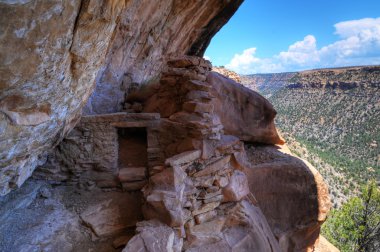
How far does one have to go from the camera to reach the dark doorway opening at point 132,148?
5.50m

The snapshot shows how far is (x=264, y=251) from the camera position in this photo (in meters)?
4.52

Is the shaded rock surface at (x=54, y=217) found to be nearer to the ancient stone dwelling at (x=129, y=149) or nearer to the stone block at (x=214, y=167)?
the ancient stone dwelling at (x=129, y=149)

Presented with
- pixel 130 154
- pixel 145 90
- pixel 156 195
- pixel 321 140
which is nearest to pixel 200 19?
pixel 145 90

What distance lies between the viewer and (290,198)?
249 inches

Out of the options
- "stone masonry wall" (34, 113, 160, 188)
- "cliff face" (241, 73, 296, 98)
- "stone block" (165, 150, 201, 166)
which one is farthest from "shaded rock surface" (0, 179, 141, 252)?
"cliff face" (241, 73, 296, 98)

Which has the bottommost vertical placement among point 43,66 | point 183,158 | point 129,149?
point 129,149

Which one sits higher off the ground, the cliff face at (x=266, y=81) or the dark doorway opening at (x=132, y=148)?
the cliff face at (x=266, y=81)

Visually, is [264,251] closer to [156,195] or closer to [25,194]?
[156,195]

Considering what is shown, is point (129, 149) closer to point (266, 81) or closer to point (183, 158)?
point (183, 158)

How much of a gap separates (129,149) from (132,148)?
79 millimetres

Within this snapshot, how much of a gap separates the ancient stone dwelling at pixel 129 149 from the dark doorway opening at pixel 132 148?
34mm

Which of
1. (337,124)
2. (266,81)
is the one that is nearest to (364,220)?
(337,124)

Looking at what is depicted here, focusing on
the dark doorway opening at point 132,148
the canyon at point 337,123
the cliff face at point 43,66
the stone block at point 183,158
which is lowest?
the canyon at point 337,123

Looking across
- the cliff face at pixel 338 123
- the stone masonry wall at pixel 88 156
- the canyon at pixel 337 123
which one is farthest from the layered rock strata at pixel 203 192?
the cliff face at pixel 338 123
